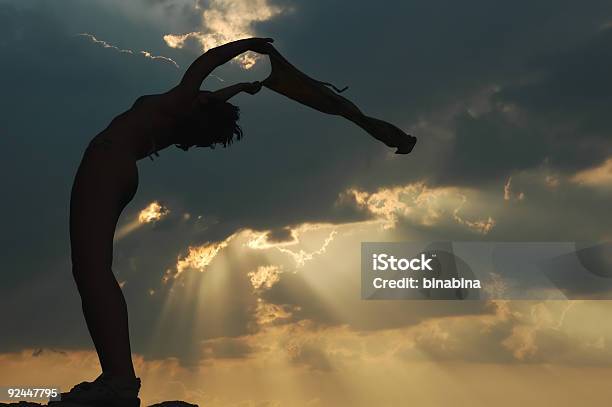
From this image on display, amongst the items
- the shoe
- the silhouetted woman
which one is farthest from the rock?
the silhouetted woman

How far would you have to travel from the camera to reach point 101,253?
10508 mm

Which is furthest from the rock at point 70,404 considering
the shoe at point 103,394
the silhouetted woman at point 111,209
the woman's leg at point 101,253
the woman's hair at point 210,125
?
the woman's hair at point 210,125

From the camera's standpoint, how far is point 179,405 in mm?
11039

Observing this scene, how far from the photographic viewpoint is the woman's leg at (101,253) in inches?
411

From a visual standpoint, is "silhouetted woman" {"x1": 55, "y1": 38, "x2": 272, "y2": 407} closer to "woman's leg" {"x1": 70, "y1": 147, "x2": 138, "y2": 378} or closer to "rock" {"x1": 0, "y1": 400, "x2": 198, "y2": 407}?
"woman's leg" {"x1": 70, "y1": 147, "x2": 138, "y2": 378}

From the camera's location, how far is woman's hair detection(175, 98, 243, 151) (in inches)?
467

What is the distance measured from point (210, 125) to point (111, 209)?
6.83 ft

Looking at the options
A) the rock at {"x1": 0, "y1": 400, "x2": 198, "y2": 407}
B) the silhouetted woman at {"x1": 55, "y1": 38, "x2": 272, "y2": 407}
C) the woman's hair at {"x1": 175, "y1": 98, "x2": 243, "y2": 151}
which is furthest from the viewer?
the woman's hair at {"x1": 175, "y1": 98, "x2": 243, "y2": 151}

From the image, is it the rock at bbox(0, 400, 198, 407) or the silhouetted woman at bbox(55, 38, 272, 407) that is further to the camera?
the silhouetted woman at bbox(55, 38, 272, 407)

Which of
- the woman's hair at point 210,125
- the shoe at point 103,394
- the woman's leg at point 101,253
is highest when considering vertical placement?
the woman's hair at point 210,125

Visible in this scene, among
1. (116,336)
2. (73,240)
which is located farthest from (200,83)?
(116,336)

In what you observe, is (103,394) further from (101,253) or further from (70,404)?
(101,253)

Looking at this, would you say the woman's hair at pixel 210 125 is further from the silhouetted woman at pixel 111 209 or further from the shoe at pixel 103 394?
the shoe at pixel 103 394

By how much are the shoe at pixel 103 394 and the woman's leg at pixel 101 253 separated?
19 centimetres
